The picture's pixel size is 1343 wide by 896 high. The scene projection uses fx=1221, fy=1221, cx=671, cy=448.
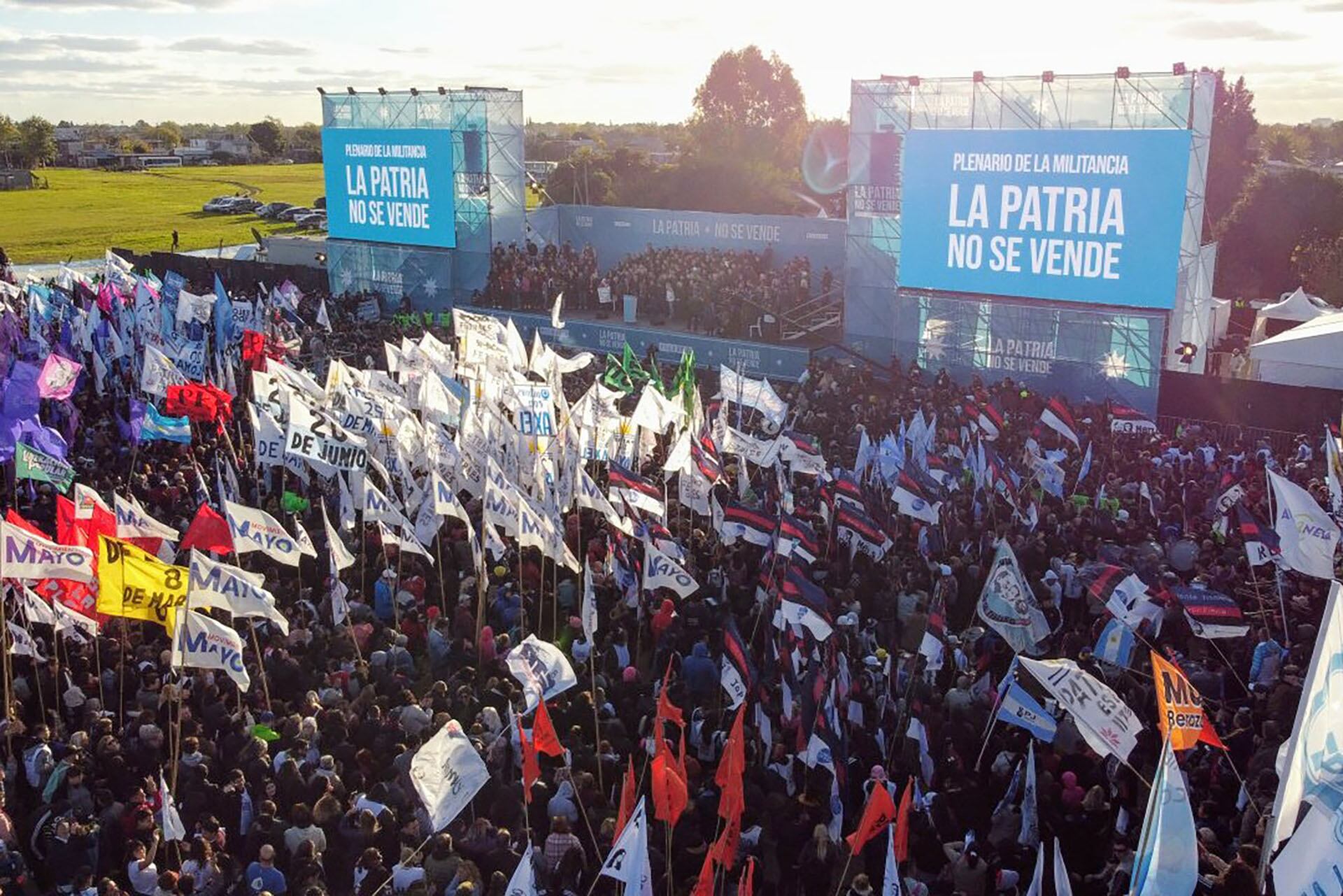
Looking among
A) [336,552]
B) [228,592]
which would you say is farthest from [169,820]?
[336,552]

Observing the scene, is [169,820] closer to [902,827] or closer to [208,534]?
[208,534]

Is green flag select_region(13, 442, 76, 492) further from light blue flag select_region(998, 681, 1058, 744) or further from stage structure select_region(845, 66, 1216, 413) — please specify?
stage structure select_region(845, 66, 1216, 413)

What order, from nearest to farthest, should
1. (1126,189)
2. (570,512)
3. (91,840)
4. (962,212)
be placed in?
1. (91,840)
2. (570,512)
3. (1126,189)
4. (962,212)

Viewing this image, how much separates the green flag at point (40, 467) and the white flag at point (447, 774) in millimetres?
8974

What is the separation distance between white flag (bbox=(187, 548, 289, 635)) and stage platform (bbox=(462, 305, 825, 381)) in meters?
18.5

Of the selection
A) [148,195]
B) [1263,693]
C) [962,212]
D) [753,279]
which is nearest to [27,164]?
[148,195]

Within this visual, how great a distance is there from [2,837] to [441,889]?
369 cm

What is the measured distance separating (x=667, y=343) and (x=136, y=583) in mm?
22475

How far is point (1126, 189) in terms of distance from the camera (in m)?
25.1

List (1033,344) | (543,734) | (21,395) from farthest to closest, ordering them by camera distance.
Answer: (1033,344) < (21,395) < (543,734)

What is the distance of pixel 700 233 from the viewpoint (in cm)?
3872

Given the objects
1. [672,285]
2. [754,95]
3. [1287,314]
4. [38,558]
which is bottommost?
[38,558]

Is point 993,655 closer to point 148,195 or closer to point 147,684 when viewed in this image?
point 147,684

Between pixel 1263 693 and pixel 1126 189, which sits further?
pixel 1126 189
